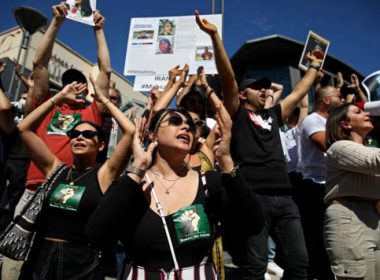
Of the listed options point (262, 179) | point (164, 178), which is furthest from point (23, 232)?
point (262, 179)

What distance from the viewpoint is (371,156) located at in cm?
230

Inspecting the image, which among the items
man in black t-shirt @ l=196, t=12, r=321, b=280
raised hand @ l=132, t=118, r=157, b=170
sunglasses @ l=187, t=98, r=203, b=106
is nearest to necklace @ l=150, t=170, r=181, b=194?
raised hand @ l=132, t=118, r=157, b=170

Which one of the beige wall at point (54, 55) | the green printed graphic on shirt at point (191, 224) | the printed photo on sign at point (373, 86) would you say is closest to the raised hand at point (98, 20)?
the green printed graphic on shirt at point (191, 224)

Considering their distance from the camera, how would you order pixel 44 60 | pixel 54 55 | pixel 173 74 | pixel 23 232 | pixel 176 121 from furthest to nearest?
pixel 54 55 < pixel 173 74 < pixel 44 60 < pixel 23 232 < pixel 176 121

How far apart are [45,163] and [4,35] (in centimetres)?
2576

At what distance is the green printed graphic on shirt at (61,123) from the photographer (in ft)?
9.95

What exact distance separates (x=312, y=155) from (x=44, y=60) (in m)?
3.00

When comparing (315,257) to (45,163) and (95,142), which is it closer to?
(95,142)

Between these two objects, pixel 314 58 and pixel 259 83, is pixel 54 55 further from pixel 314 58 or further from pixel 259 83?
pixel 259 83

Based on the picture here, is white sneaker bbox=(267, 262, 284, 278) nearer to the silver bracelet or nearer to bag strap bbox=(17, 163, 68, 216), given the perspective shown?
bag strap bbox=(17, 163, 68, 216)

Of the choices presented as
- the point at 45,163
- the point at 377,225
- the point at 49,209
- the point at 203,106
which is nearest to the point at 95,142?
the point at 45,163

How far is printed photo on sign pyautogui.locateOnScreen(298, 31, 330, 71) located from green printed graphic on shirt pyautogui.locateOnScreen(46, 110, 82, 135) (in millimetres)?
2840

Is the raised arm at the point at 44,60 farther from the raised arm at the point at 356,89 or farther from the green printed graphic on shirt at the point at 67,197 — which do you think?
the raised arm at the point at 356,89

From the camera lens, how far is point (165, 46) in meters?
4.55
